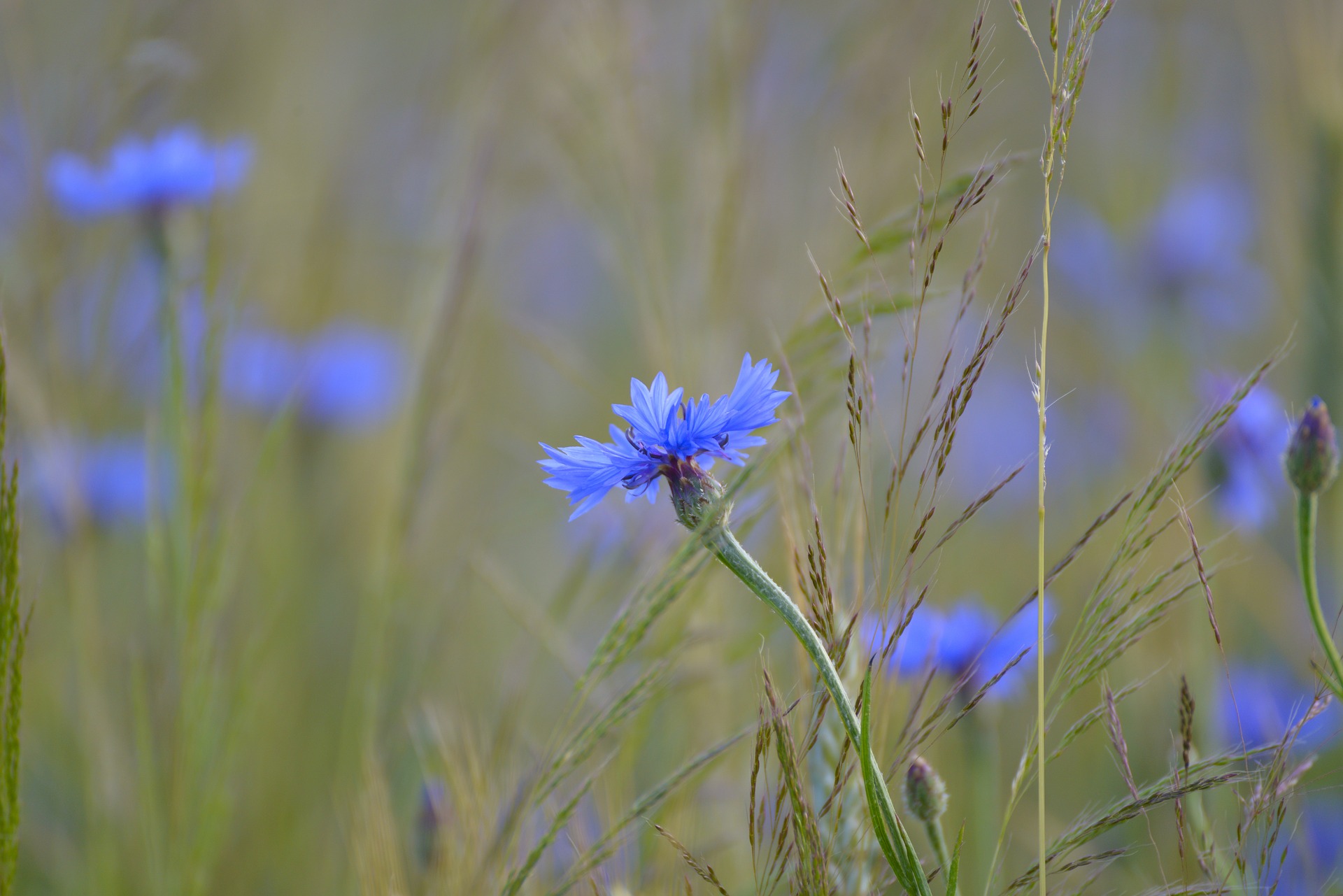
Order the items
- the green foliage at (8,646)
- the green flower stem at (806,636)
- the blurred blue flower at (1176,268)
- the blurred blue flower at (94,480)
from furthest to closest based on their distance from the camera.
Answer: the blurred blue flower at (1176,268) → the blurred blue flower at (94,480) → the green foliage at (8,646) → the green flower stem at (806,636)

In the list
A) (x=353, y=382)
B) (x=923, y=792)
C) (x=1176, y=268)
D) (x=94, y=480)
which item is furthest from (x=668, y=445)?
(x=1176, y=268)

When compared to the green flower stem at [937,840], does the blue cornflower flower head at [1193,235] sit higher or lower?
higher

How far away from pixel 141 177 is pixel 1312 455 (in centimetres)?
98

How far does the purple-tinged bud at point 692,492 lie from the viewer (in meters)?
0.44

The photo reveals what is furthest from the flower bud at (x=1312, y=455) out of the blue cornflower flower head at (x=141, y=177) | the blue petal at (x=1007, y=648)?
the blue cornflower flower head at (x=141, y=177)

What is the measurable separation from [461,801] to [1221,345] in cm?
197

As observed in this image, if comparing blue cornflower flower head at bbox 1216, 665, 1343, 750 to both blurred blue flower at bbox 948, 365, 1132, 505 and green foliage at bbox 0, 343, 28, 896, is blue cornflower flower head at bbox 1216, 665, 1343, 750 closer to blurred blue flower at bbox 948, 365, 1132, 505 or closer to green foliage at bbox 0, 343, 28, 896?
blurred blue flower at bbox 948, 365, 1132, 505

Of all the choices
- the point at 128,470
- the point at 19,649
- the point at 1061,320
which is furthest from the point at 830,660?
the point at 1061,320

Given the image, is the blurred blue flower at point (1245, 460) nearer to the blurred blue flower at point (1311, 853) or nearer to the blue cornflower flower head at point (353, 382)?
the blurred blue flower at point (1311, 853)

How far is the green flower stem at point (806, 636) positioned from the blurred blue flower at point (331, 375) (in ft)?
3.01

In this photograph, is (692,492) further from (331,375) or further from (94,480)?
(331,375)

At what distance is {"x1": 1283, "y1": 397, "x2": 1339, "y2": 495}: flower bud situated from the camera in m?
0.40

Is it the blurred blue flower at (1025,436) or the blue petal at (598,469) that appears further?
the blurred blue flower at (1025,436)

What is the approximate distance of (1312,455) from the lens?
0.40 m
